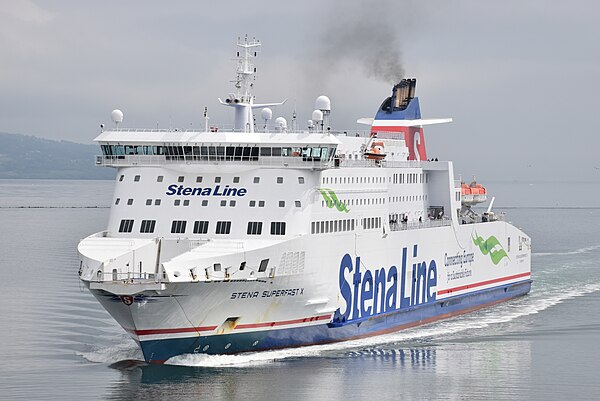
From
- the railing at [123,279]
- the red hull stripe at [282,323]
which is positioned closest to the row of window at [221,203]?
the railing at [123,279]

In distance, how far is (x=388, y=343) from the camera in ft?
109

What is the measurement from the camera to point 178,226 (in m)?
29.6

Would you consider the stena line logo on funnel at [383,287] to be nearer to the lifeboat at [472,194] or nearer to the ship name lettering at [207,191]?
the ship name lettering at [207,191]

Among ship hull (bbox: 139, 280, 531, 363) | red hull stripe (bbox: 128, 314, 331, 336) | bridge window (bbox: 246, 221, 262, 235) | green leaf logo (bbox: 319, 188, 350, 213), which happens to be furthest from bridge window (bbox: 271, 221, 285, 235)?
ship hull (bbox: 139, 280, 531, 363)

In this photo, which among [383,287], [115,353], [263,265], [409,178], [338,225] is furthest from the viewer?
[409,178]

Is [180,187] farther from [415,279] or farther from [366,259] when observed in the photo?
[415,279]

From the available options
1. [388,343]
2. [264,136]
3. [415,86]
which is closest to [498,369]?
[388,343]

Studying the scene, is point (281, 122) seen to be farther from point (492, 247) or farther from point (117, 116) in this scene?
point (492, 247)

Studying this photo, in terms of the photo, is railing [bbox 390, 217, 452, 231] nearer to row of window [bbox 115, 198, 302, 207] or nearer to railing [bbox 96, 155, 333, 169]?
railing [bbox 96, 155, 333, 169]

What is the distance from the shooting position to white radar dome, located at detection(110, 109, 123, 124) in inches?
1240

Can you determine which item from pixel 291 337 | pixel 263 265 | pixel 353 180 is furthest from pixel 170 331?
pixel 353 180

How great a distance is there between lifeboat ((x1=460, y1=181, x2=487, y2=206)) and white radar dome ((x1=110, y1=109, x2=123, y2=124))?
1814cm

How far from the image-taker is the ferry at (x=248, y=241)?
27484 mm

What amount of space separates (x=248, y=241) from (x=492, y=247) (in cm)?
1827
